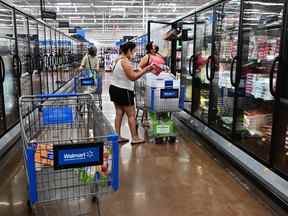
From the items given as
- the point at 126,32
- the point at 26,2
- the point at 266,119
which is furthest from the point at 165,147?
the point at 126,32

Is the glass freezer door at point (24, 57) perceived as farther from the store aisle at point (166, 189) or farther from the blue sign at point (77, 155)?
the blue sign at point (77, 155)

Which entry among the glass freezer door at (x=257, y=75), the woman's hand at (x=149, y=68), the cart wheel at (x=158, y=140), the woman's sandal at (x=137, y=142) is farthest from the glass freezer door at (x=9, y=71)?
the glass freezer door at (x=257, y=75)

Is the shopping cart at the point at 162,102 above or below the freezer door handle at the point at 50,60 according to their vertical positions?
below

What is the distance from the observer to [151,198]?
120 inches

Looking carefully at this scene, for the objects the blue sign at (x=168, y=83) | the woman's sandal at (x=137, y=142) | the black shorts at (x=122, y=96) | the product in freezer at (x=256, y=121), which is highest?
the blue sign at (x=168, y=83)

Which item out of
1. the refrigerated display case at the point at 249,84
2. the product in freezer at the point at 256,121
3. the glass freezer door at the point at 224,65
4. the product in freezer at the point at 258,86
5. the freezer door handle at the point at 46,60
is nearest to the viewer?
the refrigerated display case at the point at 249,84

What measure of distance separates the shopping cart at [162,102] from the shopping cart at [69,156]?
75.4 inches

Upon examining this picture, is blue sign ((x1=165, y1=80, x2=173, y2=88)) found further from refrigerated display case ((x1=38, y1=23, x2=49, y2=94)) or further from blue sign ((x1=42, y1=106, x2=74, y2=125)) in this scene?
refrigerated display case ((x1=38, y1=23, x2=49, y2=94))

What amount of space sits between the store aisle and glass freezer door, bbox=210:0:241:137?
23.1 inches

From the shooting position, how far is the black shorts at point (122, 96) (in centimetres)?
453

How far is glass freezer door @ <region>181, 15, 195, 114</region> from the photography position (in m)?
5.68

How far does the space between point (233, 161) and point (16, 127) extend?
11.4 ft

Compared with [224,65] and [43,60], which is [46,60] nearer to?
[43,60]

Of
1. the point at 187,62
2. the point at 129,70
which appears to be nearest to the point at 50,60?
the point at 187,62
